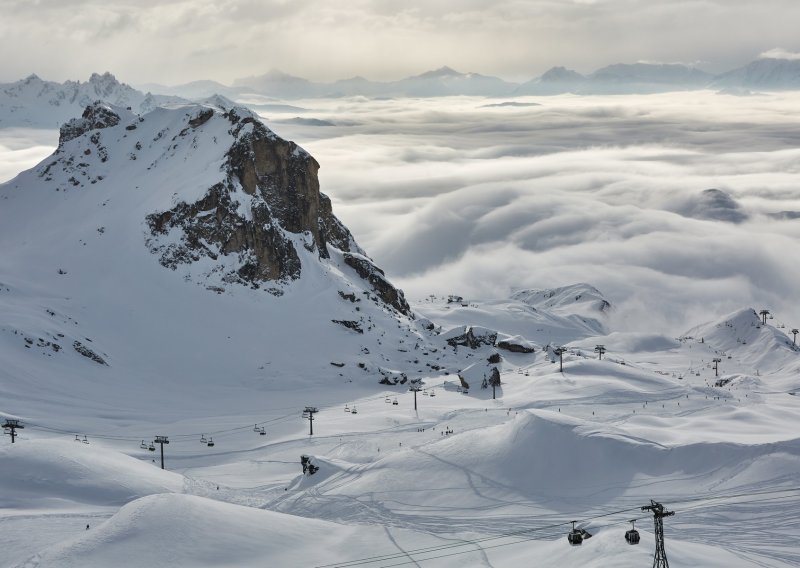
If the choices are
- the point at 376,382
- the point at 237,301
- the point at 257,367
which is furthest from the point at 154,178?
the point at 376,382

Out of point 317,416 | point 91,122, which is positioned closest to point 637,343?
point 317,416

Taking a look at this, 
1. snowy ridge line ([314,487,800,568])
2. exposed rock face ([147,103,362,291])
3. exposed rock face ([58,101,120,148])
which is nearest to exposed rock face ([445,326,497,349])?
exposed rock face ([147,103,362,291])

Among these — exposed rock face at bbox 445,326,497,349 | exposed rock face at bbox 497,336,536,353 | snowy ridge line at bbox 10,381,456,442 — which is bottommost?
snowy ridge line at bbox 10,381,456,442

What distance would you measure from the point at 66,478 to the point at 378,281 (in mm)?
101017

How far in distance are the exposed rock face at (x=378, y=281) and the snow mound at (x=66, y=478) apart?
305 feet

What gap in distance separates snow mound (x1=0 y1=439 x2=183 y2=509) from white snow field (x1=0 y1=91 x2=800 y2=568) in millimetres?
229

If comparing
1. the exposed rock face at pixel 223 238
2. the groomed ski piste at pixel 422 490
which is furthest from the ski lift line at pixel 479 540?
the exposed rock face at pixel 223 238

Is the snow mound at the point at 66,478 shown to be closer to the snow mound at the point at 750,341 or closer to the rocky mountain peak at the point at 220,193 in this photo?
the rocky mountain peak at the point at 220,193

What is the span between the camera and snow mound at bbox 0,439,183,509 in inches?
2354

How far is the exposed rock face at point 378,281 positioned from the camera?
15925cm

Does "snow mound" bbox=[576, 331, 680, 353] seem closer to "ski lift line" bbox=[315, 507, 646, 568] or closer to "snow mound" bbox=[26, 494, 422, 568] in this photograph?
"ski lift line" bbox=[315, 507, 646, 568]

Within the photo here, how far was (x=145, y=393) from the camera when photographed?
114125 mm

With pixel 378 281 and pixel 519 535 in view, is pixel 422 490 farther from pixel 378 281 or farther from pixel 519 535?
pixel 378 281

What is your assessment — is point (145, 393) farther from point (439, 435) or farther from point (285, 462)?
point (439, 435)
